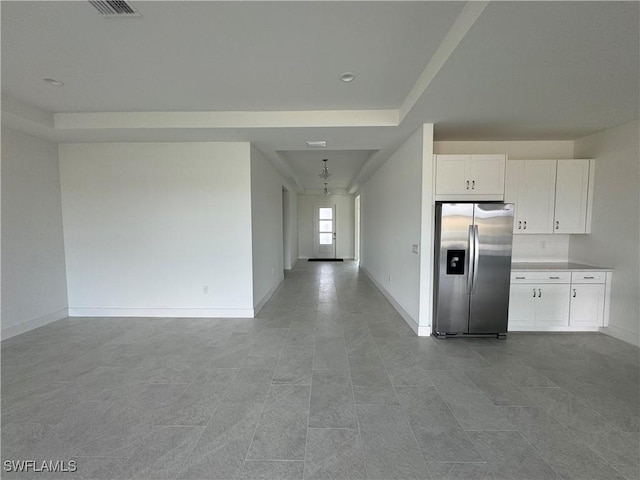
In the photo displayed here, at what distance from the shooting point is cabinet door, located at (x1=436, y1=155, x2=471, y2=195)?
11.0 feet

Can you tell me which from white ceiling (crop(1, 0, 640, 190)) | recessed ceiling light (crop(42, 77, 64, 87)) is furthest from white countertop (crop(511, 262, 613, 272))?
recessed ceiling light (crop(42, 77, 64, 87))

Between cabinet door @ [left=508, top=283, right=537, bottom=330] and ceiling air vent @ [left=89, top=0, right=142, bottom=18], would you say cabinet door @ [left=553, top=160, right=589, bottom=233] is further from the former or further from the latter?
ceiling air vent @ [left=89, top=0, right=142, bottom=18]

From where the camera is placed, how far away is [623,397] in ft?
7.26

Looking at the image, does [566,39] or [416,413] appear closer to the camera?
[566,39]

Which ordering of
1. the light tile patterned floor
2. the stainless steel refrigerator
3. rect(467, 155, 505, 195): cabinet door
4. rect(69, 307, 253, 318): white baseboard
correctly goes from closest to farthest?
1. the light tile patterned floor
2. the stainless steel refrigerator
3. rect(467, 155, 505, 195): cabinet door
4. rect(69, 307, 253, 318): white baseboard

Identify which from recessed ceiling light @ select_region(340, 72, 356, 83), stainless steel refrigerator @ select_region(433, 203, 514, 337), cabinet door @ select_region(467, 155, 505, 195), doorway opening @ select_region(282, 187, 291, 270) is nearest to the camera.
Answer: recessed ceiling light @ select_region(340, 72, 356, 83)

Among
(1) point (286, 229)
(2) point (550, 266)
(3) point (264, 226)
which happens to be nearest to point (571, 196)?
(2) point (550, 266)

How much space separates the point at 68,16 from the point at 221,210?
246 cm

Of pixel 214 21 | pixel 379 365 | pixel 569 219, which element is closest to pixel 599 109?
pixel 569 219

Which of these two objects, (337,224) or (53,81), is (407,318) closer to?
(53,81)

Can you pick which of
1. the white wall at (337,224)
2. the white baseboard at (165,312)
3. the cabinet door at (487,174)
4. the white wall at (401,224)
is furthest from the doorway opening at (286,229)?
the cabinet door at (487,174)

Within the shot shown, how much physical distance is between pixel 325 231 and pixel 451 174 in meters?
7.37

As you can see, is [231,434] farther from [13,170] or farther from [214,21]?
[13,170]

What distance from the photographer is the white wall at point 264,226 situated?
4.22 meters
